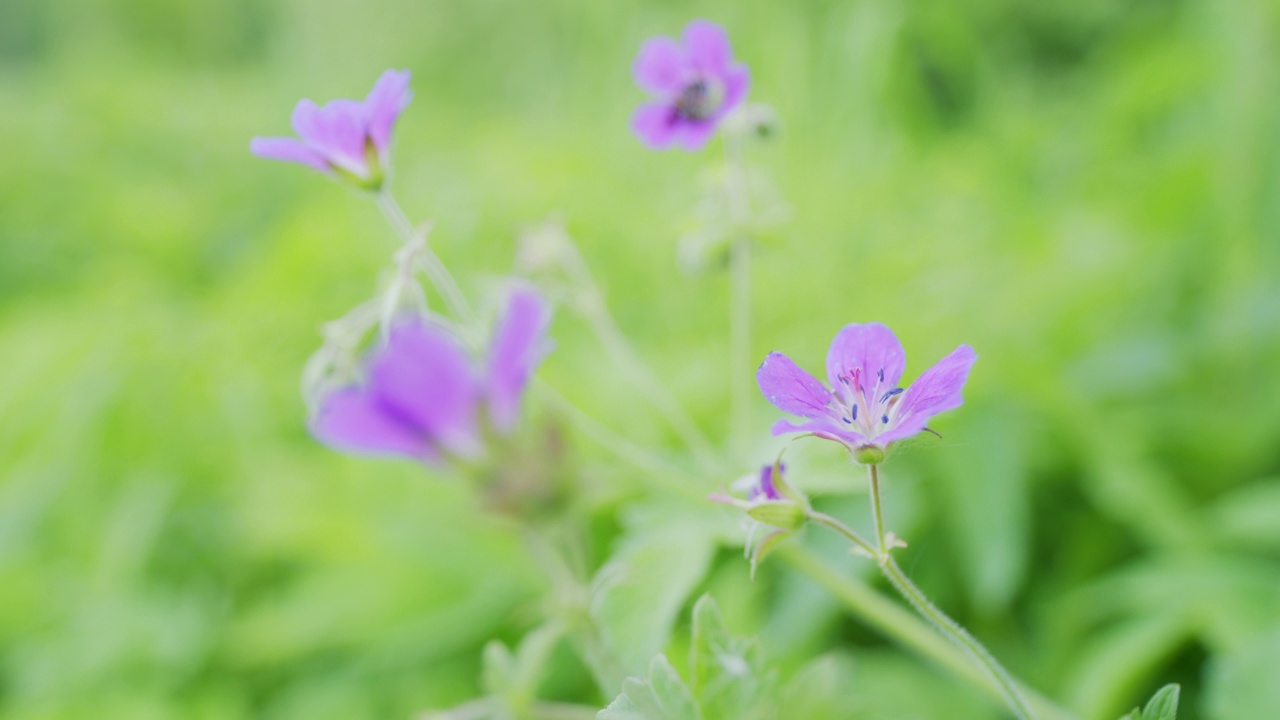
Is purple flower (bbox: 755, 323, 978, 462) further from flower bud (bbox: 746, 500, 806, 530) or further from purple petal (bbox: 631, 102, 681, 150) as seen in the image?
purple petal (bbox: 631, 102, 681, 150)

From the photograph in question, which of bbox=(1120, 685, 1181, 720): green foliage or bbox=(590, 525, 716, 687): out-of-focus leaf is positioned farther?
bbox=(590, 525, 716, 687): out-of-focus leaf

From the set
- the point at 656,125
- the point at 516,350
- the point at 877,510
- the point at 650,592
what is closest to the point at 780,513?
the point at 877,510

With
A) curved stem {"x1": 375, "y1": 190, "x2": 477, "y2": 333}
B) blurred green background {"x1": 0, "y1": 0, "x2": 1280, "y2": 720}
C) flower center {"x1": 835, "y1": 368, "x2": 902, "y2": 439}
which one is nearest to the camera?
flower center {"x1": 835, "y1": 368, "x2": 902, "y2": 439}

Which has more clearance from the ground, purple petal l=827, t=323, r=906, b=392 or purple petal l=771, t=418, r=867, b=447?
purple petal l=827, t=323, r=906, b=392

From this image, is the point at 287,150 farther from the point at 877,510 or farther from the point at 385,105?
the point at 877,510

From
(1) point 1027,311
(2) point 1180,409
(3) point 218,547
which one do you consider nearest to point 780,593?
(1) point 1027,311

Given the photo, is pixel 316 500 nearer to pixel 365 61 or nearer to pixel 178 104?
pixel 178 104

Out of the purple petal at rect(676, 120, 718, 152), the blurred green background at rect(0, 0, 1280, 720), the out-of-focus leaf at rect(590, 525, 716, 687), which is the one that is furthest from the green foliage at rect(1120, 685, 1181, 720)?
the purple petal at rect(676, 120, 718, 152)
